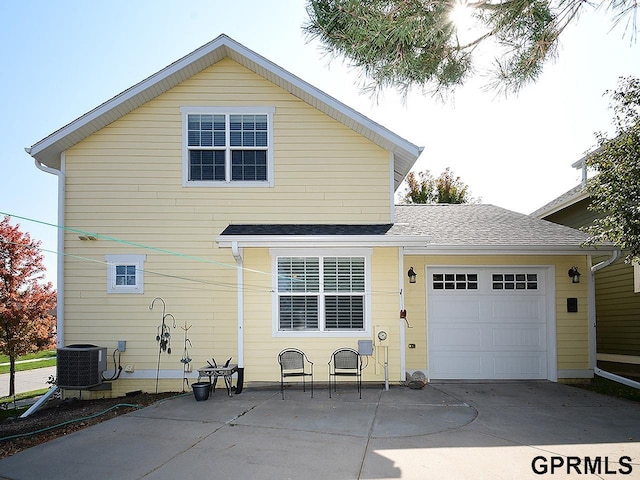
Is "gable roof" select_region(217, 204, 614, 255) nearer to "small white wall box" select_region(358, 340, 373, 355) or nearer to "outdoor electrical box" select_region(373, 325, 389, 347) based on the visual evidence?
"outdoor electrical box" select_region(373, 325, 389, 347)

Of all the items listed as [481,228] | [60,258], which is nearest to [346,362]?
[481,228]

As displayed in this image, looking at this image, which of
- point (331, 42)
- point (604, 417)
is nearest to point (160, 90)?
point (331, 42)

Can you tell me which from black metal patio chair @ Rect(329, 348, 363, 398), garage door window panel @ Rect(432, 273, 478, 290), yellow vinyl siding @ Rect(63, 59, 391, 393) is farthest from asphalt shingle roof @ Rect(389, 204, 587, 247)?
black metal patio chair @ Rect(329, 348, 363, 398)

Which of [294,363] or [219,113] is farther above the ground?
[219,113]

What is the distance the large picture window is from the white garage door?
5.51ft

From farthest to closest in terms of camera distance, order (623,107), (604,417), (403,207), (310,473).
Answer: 1. (403,207)
2. (623,107)
3. (604,417)
4. (310,473)

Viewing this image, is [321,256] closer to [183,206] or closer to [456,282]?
[183,206]

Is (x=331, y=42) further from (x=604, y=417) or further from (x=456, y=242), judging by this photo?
(x=604, y=417)

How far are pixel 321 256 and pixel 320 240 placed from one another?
836 millimetres

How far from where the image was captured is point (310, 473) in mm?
4863

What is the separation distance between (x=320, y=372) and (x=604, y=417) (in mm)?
4510

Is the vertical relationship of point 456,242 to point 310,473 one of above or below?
above

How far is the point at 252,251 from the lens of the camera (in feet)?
31.0

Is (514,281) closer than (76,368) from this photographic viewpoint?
No
